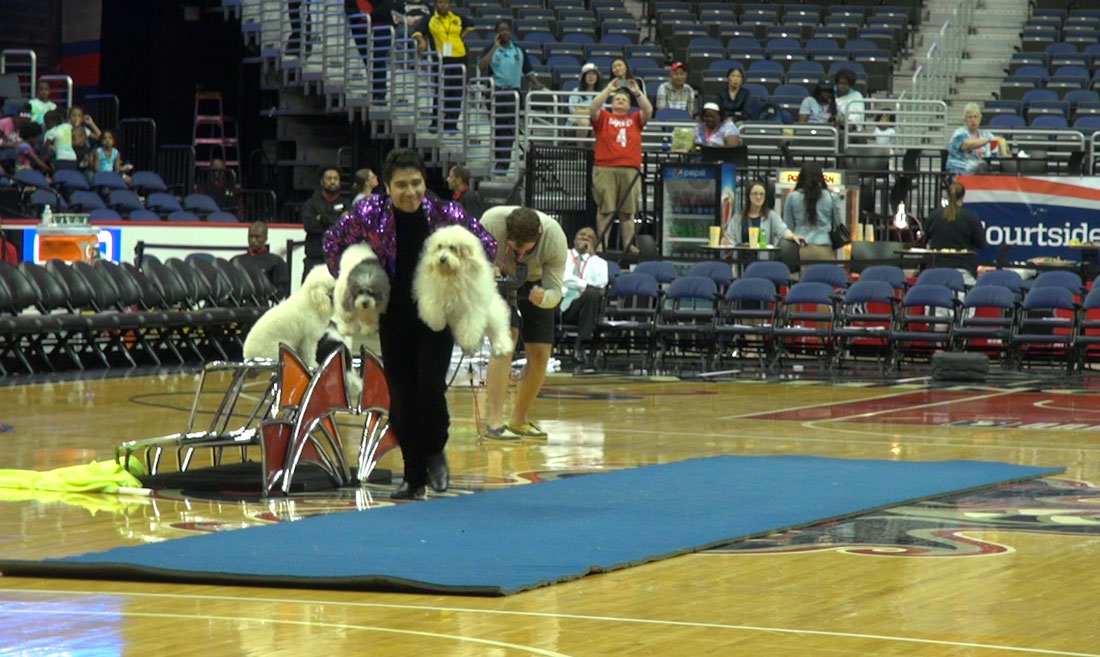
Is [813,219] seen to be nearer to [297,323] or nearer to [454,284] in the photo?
[297,323]

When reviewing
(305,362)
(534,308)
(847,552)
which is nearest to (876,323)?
(534,308)

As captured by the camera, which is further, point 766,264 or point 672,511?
point 766,264

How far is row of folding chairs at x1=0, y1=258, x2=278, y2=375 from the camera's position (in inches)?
594

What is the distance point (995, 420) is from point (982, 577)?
247 inches

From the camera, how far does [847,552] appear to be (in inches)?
266

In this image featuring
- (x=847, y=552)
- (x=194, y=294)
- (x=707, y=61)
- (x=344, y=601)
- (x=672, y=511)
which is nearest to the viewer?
(x=344, y=601)

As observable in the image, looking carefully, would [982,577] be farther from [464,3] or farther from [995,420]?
[464,3]

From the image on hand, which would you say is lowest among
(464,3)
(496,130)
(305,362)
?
(305,362)

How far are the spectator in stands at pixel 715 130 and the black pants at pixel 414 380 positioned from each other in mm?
11845

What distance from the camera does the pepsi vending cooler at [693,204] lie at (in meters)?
18.4

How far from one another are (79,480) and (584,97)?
13229 millimetres

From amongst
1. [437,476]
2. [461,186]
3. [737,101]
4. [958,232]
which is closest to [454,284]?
[437,476]

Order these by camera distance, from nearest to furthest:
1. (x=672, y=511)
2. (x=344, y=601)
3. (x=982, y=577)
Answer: (x=344, y=601), (x=982, y=577), (x=672, y=511)

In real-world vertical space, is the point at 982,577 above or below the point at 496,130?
below
